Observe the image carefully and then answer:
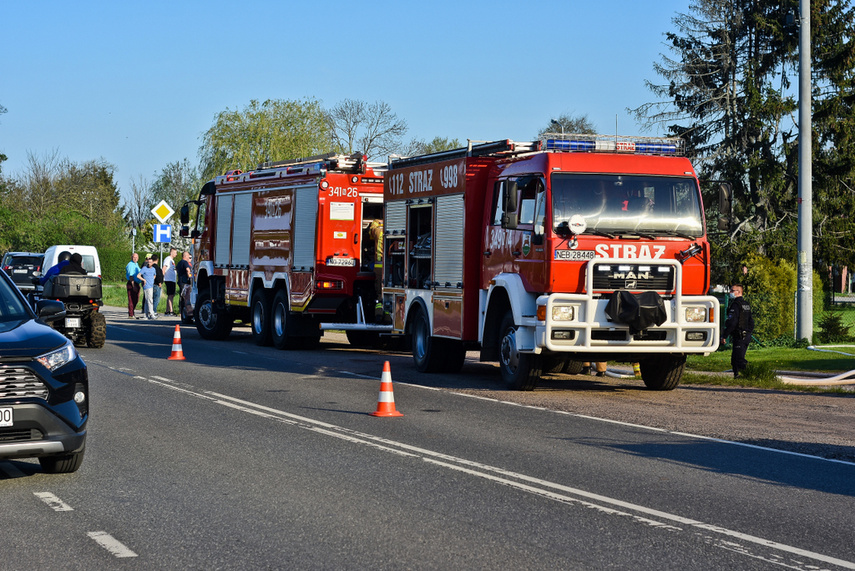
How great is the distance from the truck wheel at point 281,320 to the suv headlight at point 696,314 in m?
9.29

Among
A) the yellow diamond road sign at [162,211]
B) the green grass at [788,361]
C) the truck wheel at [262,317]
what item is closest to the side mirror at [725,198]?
the green grass at [788,361]

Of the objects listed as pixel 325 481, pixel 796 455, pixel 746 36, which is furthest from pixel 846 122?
pixel 325 481

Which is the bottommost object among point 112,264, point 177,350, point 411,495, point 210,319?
point 411,495

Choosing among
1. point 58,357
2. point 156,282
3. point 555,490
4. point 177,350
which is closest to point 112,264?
point 156,282

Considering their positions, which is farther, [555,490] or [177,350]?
[177,350]

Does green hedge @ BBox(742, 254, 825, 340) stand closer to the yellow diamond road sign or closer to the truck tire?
the truck tire

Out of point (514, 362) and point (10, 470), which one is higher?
point (514, 362)

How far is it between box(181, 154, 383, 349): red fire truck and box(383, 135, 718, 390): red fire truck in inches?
197

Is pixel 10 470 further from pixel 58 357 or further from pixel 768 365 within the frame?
pixel 768 365

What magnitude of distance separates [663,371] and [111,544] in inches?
413

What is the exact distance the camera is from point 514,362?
1480 centimetres

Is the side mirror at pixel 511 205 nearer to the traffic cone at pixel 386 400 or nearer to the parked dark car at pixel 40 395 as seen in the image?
the traffic cone at pixel 386 400

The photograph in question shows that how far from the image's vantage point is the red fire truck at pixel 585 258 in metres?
13.9

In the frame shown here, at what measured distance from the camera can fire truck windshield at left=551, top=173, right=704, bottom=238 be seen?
14.0m
